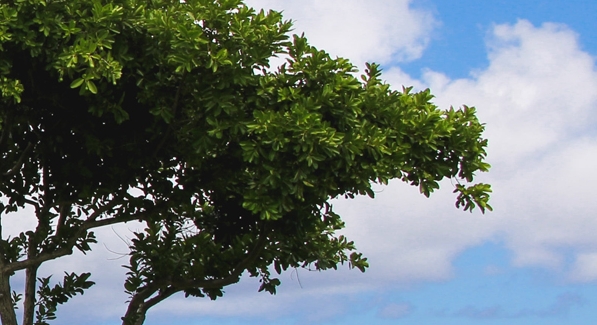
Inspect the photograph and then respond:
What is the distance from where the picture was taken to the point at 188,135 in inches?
524

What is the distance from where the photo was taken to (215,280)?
1456cm

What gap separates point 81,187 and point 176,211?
1.92 m

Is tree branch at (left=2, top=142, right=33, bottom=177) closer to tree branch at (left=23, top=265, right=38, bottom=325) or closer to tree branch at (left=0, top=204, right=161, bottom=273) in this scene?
tree branch at (left=0, top=204, right=161, bottom=273)

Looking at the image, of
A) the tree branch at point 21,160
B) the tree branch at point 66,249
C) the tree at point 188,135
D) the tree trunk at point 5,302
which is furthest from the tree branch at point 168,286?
the tree branch at point 21,160

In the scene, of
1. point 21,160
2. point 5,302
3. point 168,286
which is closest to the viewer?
point 5,302

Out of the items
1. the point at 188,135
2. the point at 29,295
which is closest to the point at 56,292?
the point at 29,295

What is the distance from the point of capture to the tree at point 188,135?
1139 cm

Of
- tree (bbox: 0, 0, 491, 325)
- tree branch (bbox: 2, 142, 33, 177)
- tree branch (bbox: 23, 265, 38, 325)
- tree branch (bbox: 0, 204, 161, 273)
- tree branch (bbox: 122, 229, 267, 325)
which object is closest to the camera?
tree (bbox: 0, 0, 491, 325)

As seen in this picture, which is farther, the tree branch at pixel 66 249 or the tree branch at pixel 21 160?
the tree branch at pixel 21 160

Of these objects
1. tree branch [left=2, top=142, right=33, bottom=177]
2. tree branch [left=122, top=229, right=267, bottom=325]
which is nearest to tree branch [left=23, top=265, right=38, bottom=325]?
tree branch [left=122, top=229, right=267, bottom=325]

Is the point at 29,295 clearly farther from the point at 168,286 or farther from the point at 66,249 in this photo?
the point at 168,286

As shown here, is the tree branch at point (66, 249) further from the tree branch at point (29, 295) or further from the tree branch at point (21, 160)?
the tree branch at point (21, 160)

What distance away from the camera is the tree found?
11391 mm

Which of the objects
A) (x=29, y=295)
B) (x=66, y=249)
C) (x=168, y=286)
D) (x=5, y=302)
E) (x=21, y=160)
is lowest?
(x=5, y=302)
